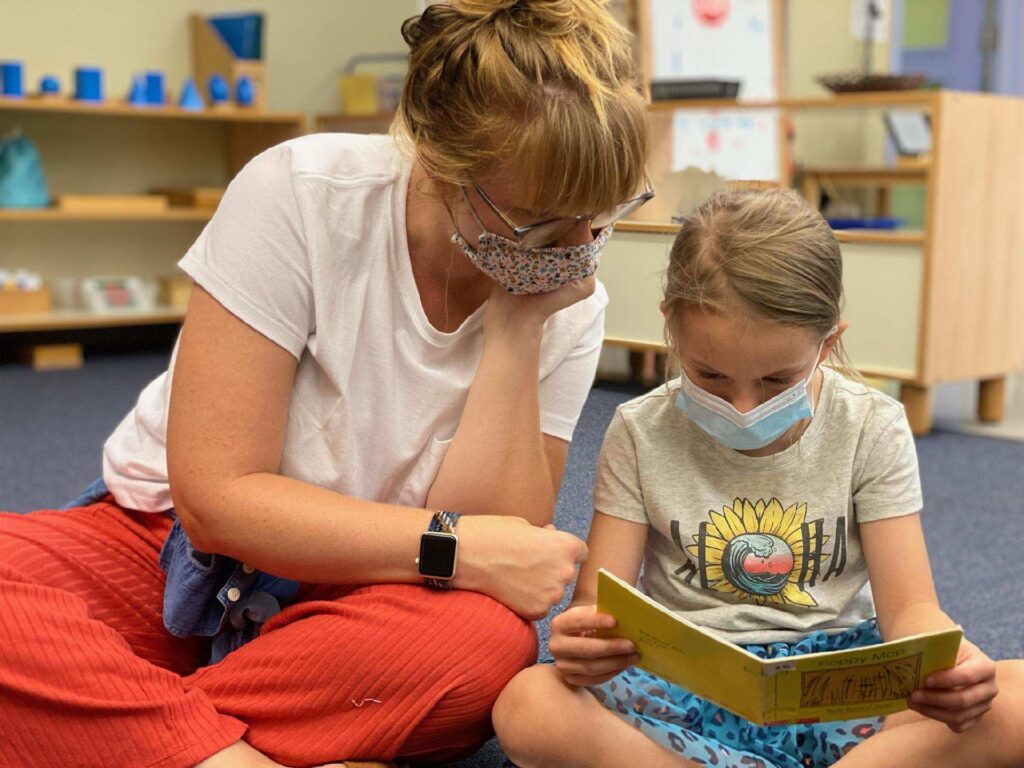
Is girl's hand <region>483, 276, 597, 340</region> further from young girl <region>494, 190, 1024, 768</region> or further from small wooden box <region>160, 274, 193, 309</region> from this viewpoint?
small wooden box <region>160, 274, 193, 309</region>

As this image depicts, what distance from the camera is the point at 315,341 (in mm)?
1070

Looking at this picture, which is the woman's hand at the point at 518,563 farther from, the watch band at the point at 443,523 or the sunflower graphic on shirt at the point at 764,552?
the sunflower graphic on shirt at the point at 764,552

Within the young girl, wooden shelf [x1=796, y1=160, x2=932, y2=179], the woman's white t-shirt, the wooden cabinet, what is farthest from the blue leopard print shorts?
wooden shelf [x1=796, y1=160, x2=932, y2=179]

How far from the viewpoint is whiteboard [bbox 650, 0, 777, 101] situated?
3.24 m

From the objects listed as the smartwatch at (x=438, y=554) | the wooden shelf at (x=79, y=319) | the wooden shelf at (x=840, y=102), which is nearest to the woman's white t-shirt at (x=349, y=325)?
the smartwatch at (x=438, y=554)

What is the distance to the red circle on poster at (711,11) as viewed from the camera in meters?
3.24

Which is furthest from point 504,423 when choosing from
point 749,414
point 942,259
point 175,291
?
point 175,291

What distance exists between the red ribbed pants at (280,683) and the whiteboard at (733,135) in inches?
69.2

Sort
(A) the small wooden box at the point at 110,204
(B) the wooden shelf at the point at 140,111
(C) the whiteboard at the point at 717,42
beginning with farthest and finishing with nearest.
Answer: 1. (A) the small wooden box at the point at 110,204
2. (B) the wooden shelf at the point at 140,111
3. (C) the whiteboard at the point at 717,42

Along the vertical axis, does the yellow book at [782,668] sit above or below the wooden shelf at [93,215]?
below

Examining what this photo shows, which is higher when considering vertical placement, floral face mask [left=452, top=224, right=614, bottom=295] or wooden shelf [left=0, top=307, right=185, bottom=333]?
floral face mask [left=452, top=224, right=614, bottom=295]

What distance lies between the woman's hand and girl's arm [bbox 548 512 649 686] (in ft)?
0.15

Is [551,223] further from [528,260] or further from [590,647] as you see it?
[590,647]

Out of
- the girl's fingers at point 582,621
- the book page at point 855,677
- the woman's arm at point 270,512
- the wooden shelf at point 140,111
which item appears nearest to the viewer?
the book page at point 855,677
